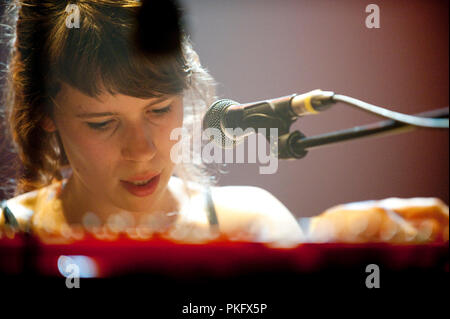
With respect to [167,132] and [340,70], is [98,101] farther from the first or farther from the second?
[340,70]

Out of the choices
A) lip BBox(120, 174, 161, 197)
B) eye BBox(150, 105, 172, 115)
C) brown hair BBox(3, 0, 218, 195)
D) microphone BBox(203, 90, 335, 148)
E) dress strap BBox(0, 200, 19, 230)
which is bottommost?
dress strap BBox(0, 200, 19, 230)

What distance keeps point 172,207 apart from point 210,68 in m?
0.34

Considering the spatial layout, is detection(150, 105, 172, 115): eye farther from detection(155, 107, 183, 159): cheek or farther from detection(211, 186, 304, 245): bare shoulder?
detection(211, 186, 304, 245): bare shoulder

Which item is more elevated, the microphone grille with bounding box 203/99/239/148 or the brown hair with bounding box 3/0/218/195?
the brown hair with bounding box 3/0/218/195

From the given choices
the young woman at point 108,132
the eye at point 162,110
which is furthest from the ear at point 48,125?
the eye at point 162,110

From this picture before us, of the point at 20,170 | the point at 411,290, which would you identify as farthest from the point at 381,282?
the point at 20,170

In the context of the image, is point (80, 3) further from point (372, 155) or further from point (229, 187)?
point (372, 155)

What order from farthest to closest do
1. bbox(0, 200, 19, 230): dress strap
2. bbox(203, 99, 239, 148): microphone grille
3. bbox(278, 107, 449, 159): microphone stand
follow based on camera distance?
bbox(0, 200, 19, 230): dress strap < bbox(203, 99, 239, 148): microphone grille < bbox(278, 107, 449, 159): microphone stand

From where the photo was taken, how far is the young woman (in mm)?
824

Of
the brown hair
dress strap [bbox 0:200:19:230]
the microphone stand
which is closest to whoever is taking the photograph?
the microphone stand

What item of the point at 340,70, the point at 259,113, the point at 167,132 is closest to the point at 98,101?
the point at 167,132

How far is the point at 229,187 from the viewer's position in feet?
3.14

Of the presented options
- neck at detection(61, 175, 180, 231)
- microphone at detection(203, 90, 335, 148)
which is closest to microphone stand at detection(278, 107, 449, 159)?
microphone at detection(203, 90, 335, 148)
